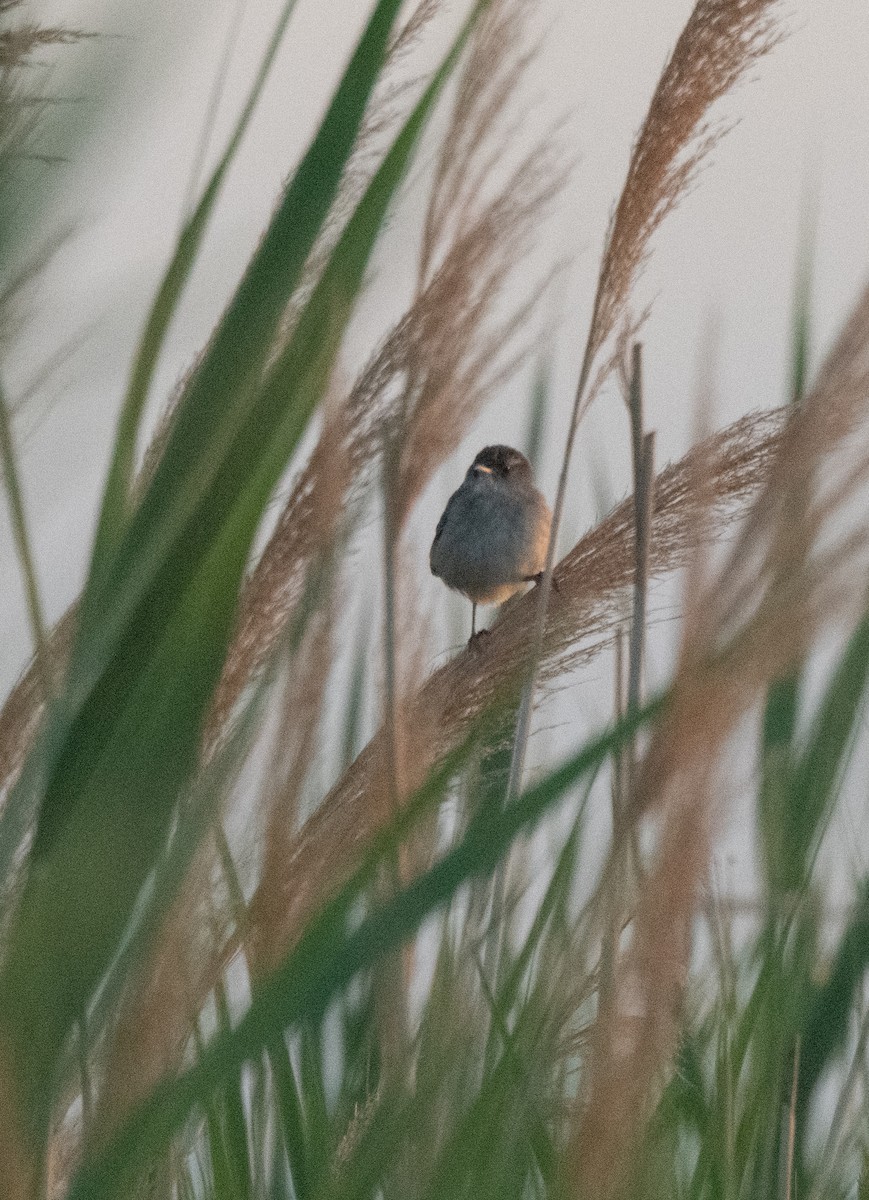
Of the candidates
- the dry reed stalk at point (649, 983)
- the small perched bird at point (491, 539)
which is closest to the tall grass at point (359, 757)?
the dry reed stalk at point (649, 983)

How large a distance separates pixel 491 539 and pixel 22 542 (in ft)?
12.0

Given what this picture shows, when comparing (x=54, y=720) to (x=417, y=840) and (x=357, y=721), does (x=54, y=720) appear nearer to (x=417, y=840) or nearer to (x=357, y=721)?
(x=417, y=840)

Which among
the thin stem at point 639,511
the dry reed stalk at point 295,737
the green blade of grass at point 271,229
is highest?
the green blade of grass at point 271,229

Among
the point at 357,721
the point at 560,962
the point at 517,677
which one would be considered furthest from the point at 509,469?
the point at 560,962

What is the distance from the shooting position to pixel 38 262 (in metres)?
0.98

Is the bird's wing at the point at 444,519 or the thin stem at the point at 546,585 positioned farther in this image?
the bird's wing at the point at 444,519

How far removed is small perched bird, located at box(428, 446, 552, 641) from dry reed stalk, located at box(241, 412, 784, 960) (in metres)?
2.72

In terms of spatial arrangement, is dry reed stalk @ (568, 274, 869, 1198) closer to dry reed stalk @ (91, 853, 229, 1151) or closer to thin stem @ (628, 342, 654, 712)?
dry reed stalk @ (91, 853, 229, 1151)

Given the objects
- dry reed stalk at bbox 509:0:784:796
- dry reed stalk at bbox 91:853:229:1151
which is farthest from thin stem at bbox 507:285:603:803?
dry reed stalk at bbox 91:853:229:1151

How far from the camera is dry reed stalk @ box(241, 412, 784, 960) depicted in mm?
1306

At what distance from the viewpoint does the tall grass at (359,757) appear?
0.82 m

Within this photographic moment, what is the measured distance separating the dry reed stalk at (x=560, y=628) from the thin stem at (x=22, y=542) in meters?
0.26

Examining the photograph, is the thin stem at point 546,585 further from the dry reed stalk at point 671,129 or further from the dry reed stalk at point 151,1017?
the dry reed stalk at point 151,1017

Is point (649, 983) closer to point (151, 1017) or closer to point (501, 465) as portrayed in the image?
point (151, 1017)
